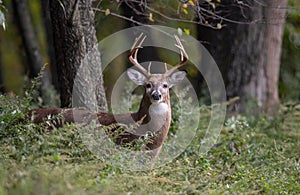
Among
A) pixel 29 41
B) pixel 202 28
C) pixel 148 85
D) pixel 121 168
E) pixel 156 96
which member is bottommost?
pixel 121 168

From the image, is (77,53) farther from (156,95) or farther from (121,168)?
(121,168)

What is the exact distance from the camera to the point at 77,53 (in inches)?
326

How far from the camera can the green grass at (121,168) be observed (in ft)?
16.4

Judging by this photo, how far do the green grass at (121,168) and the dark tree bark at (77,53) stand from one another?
106 cm

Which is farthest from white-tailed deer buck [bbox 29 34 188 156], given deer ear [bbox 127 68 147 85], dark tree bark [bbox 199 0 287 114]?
dark tree bark [bbox 199 0 287 114]

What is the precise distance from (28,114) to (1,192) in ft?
10.6

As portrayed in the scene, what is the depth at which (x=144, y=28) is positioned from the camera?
9602 mm

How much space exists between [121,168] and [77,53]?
8.92 feet

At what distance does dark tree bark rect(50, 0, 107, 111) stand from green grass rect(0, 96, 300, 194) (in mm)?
1062

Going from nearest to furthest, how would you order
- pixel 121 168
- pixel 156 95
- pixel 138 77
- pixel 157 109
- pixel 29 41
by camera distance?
pixel 121 168
pixel 156 95
pixel 157 109
pixel 138 77
pixel 29 41

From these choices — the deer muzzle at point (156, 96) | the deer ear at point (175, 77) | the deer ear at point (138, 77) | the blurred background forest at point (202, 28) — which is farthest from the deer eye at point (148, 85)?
the blurred background forest at point (202, 28)

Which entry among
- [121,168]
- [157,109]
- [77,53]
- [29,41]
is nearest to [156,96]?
[157,109]

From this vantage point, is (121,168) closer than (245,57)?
Yes

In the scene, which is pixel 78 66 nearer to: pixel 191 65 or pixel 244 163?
pixel 244 163
